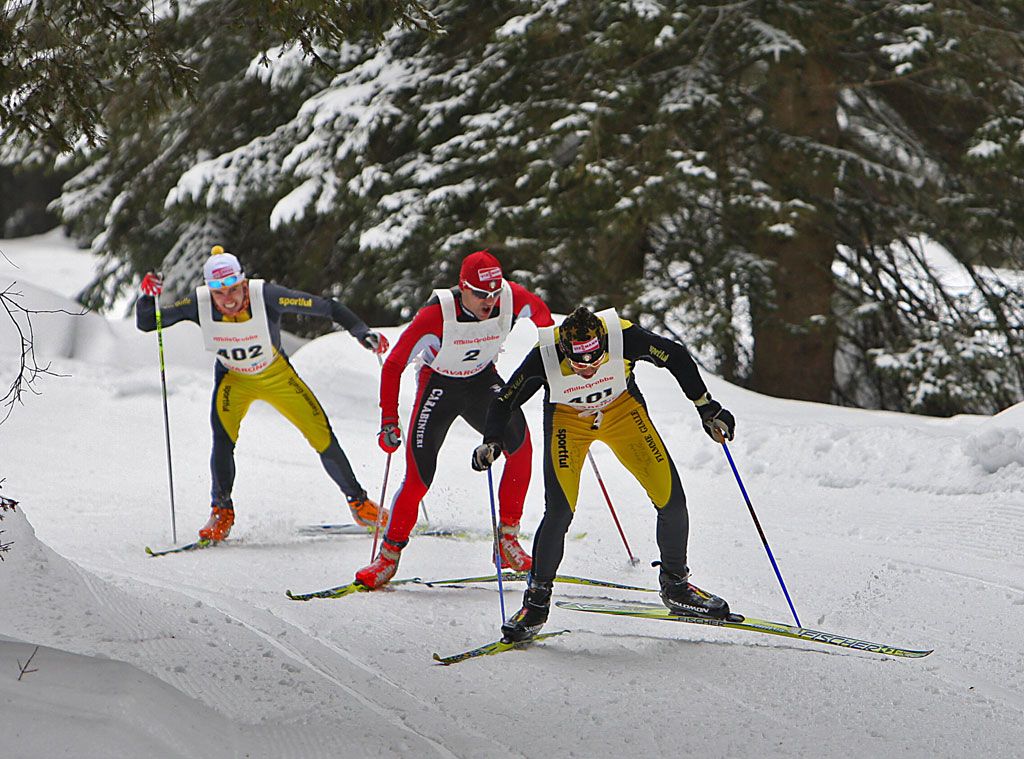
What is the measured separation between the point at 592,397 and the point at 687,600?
109 centimetres

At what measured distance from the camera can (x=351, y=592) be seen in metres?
5.95

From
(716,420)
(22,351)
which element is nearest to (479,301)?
(716,420)

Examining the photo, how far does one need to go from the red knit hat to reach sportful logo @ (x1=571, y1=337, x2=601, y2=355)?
113 cm

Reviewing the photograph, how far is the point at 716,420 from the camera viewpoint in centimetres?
502

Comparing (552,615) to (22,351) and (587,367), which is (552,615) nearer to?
(587,367)

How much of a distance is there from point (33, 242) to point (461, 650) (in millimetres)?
30369

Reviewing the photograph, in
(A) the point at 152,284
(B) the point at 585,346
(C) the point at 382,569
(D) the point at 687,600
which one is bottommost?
(C) the point at 382,569

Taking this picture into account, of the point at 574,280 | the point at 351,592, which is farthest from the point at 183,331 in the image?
the point at 351,592

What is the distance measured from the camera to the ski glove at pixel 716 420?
196 inches

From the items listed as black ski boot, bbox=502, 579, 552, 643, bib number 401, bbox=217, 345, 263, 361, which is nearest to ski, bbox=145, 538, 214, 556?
bib number 401, bbox=217, 345, 263, 361

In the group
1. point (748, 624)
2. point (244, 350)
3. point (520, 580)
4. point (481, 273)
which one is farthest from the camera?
point (244, 350)

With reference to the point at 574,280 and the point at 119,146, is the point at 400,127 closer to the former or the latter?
the point at 574,280

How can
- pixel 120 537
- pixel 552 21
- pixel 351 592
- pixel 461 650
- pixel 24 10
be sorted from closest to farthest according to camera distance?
1. pixel 24 10
2. pixel 461 650
3. pixel 351 592
4. pixel 120 537
5. pixel 552 21

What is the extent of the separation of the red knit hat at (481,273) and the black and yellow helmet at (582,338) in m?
1.07
